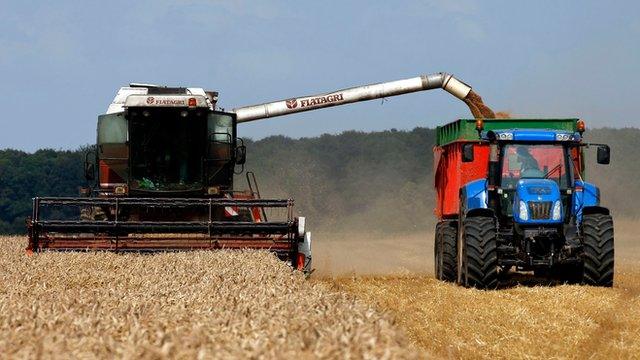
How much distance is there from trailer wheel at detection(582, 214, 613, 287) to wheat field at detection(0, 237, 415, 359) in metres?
4.79

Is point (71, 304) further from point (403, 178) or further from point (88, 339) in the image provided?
point (403, 178)

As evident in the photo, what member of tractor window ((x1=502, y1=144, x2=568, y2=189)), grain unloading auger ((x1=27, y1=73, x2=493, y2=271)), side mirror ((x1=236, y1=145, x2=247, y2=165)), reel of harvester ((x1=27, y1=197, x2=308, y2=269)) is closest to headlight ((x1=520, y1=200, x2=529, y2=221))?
tractor window ((x1=502, y1=144, x2=568, y2=189))

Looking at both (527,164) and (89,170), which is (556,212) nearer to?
(527,164)

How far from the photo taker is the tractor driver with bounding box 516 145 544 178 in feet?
48.6

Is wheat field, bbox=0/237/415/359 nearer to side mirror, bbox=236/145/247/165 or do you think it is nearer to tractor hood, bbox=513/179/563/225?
tractor hood, bbox=513/179/563/225

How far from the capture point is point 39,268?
11.9 meters

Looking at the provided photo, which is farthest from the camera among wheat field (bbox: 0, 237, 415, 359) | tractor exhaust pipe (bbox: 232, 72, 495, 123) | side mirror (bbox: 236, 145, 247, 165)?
tractor exhaust pipe (bbox: 232, 72, 495, 123)

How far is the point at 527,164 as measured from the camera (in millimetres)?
14852

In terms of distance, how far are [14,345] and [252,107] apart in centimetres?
1716

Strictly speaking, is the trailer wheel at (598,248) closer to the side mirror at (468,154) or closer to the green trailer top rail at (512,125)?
the side mirror at (468,154)

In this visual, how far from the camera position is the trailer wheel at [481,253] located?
14.2 meters

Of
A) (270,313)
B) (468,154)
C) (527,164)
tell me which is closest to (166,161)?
(468,154)

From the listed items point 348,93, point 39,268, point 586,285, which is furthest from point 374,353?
point 348,93

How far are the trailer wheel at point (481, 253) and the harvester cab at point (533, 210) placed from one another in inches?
0.5
